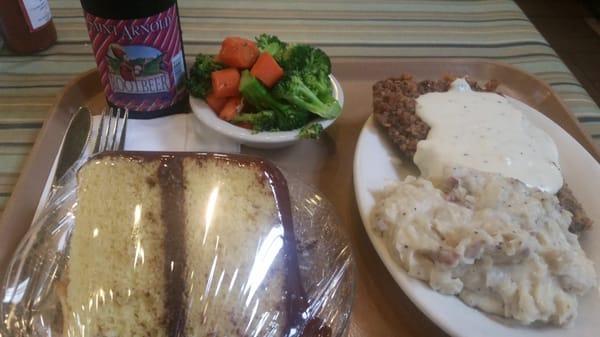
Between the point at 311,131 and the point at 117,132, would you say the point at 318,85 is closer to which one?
the point at 311,131

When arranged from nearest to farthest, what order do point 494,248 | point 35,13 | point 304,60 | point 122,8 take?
1. point 494,248
2. point 122,8
3. point 304,60
4. point 35,13

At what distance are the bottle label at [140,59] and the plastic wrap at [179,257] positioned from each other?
1.07 ft

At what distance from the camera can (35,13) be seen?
1.93 metres

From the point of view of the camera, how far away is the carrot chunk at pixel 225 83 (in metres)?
1.56

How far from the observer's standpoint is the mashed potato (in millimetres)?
1093

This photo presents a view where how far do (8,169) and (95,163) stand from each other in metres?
0.43

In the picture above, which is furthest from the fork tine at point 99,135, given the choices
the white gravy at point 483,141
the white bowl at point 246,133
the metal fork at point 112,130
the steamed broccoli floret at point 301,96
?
the white gravy at point 483,141

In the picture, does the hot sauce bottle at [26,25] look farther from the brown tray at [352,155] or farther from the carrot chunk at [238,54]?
the carrot chunk at [238,54]

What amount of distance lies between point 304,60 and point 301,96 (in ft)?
0.51

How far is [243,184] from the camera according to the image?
4.16 feet

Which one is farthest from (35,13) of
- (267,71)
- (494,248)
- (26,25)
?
(494,248)

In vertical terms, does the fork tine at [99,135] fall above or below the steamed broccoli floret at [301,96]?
below

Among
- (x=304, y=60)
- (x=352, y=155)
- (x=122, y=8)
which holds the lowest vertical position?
(x=352, y=155)

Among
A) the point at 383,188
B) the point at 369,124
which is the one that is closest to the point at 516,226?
the point at 383,188
